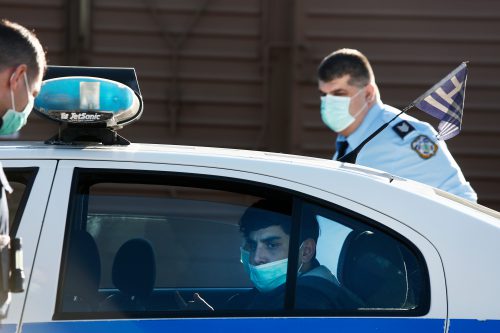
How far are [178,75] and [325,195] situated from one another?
18.5 feet

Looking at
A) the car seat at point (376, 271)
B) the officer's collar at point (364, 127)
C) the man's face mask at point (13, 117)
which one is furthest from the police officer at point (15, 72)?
the officer's collar at point (364, 127)

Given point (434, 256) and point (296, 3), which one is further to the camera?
point (296, 3)

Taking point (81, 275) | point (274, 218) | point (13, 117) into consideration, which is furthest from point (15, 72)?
point (274, 218)

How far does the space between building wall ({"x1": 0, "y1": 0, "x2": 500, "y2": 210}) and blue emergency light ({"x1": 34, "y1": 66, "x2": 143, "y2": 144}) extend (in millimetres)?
5218

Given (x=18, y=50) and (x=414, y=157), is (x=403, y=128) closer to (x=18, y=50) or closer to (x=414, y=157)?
(x=414, y=157)

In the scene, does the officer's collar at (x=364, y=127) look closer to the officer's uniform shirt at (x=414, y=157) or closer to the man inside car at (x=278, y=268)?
the officer's uniform shirt at (x=414, y=157)

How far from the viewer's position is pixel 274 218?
2877 mm

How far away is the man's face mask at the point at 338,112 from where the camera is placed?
476 centimetres

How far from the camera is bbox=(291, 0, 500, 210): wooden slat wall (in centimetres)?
829

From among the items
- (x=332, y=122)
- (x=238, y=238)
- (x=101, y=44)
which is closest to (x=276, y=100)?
Answer: (x=101, y=44)

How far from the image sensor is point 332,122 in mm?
4828

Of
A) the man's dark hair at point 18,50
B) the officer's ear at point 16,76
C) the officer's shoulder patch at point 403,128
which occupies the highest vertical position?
the man's dark hair at point 18,50

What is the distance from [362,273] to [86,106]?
3.21 feet

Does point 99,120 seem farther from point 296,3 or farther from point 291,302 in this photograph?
point 296,3
